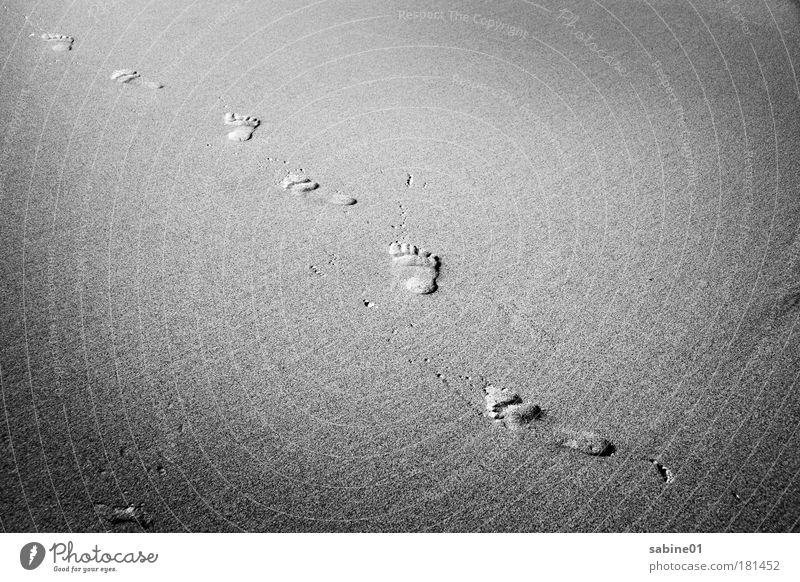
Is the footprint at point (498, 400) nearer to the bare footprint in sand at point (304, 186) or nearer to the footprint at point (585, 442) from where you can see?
the footprint at point (585, 442)

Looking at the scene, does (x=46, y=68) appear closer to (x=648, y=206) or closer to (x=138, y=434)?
(x=138, y=434)

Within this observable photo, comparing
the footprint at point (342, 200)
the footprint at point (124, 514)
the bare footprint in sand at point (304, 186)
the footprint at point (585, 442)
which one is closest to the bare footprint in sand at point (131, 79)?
the bare footprint in sand at point (304, 186)

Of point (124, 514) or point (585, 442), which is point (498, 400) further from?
point (124, 514)

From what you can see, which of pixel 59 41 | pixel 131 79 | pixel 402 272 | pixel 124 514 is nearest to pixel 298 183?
pixel 402 272

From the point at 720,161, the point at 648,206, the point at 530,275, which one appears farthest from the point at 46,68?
the point at 720,161

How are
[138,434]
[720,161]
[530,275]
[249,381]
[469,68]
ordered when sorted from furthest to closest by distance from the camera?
1. [469,68]
2. [720,161]
3. [530,275]
4. [249,381]
5. [138,434]

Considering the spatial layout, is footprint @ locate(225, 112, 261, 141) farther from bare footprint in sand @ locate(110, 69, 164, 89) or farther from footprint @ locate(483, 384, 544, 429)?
footprint @ locate(483, 384, 544, 429)
